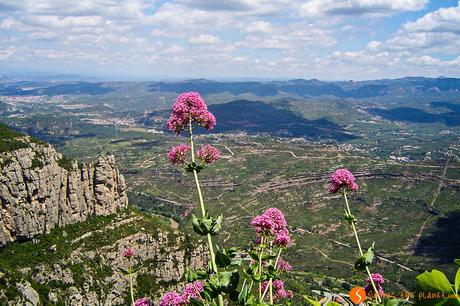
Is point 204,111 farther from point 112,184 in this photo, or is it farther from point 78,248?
point 112,184

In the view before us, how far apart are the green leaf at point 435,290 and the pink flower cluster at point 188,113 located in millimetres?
7052

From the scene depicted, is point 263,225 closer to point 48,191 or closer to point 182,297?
point 182,297

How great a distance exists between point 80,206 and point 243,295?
94552 mm

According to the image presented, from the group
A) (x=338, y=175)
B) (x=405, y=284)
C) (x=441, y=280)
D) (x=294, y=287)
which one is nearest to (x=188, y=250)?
(x=294, y=287)

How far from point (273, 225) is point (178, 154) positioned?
3.01 m

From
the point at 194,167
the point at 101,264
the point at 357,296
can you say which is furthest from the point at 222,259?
the point at 101,264

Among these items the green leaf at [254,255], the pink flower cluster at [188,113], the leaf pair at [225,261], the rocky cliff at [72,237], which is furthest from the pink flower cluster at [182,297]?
the rocky cliff at [72,237]

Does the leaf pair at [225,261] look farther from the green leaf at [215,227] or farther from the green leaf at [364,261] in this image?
the green leaf at [364,261]

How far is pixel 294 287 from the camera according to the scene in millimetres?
114938

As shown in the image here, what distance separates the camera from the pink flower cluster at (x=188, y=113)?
9.82 metres

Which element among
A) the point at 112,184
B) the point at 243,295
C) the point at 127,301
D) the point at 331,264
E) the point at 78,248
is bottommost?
the point at 331,264

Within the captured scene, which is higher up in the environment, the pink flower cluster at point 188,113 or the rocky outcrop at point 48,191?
the pink flower cluster at point 188,113

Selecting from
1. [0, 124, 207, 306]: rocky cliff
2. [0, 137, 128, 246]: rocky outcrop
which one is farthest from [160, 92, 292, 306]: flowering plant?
[0, 137, 128, 246]: rocky outcrop

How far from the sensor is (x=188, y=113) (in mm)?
9836
